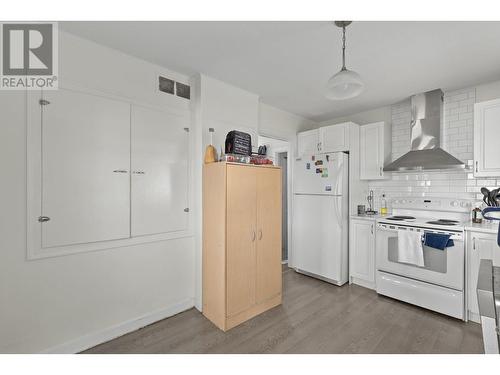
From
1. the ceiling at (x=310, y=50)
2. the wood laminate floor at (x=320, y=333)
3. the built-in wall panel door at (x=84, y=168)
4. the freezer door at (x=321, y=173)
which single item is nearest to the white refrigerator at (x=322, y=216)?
the freezer door at (x=321, y=173)

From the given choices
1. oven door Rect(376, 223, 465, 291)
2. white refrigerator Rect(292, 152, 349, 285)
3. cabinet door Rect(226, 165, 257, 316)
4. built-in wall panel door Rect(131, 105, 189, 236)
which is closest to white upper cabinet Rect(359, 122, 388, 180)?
white refrigerator Rect(292, 152, 349, 285)

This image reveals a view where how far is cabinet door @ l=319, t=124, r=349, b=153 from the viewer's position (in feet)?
11.5

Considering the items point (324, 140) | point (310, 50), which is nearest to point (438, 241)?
point (324, 140)

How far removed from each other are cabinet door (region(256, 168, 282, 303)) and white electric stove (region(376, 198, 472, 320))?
1.33 metres

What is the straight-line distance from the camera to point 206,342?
2088 millimetres

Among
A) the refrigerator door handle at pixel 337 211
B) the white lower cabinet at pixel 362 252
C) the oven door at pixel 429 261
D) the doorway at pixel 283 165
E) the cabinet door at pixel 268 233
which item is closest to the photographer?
the oven door at pixel 429 261

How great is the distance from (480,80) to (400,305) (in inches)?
107

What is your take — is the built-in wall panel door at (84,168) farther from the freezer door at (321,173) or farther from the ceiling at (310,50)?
the freezer door at (321,173)

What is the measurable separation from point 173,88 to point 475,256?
3519mm

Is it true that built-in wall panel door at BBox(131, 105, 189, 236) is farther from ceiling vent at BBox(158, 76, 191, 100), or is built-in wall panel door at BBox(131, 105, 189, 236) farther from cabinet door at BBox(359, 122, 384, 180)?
cabinet door at BBox(359, 122, 384, 180)

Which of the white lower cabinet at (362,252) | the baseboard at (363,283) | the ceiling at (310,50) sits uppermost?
the ceiling at (310,50)

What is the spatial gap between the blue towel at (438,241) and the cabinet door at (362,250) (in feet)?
2.14

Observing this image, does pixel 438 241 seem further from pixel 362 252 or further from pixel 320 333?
pixel 320 333

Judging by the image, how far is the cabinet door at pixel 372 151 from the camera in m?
3.41
